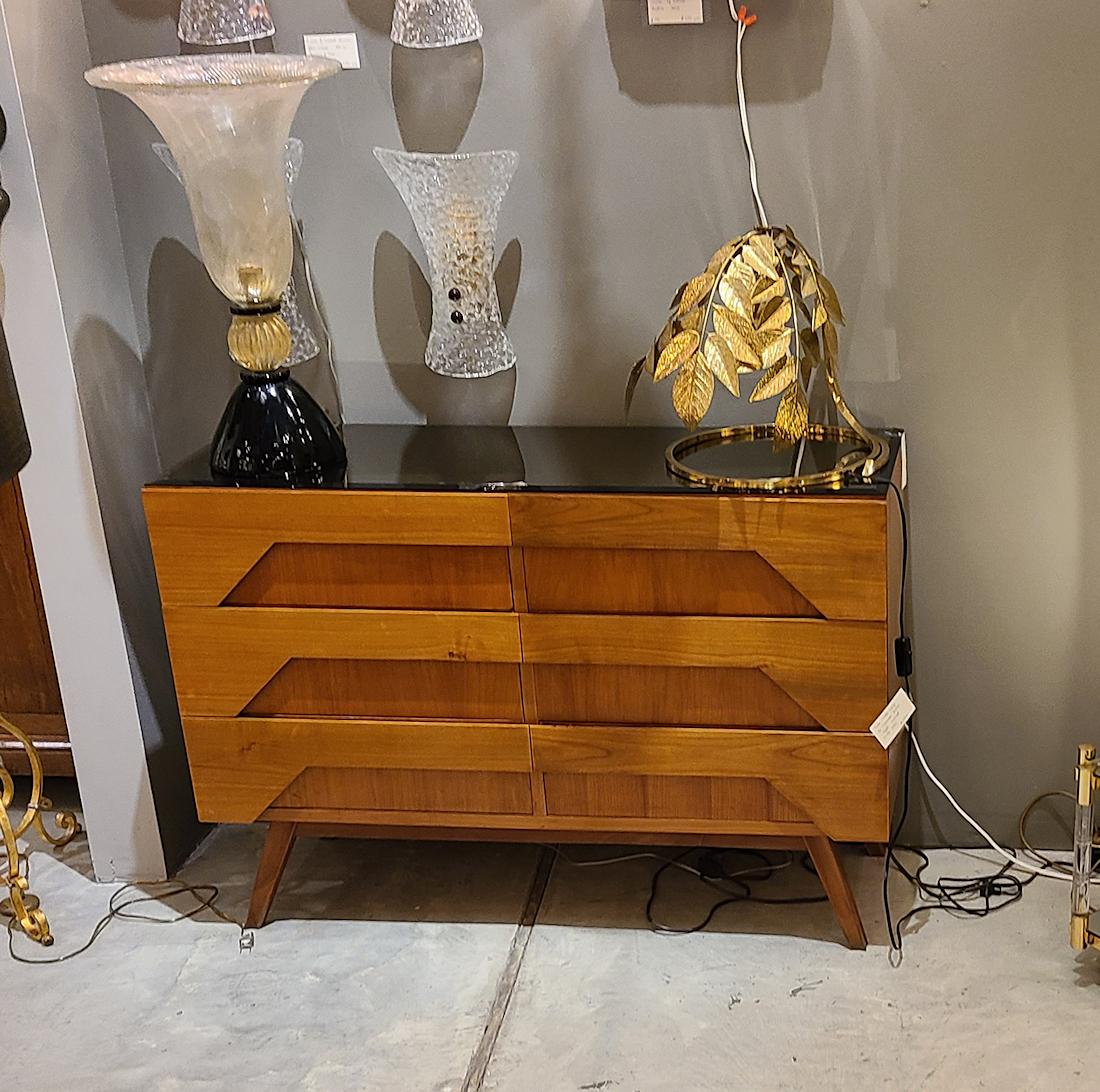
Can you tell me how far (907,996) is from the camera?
6.91 ft

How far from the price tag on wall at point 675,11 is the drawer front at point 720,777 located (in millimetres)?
1027

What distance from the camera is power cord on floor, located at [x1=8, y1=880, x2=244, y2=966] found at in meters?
2.38

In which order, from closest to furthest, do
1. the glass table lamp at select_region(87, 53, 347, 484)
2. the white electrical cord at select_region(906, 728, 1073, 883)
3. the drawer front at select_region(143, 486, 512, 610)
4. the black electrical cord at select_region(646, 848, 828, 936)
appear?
1. the glass table lamp at select_region(87, 53, 347, 484)
2. the drawer front at select_region(143, 486, 512, 610)
3. the black electrical cord at select_region(646, 848, 828, 936)
4. the white electrical cord at select_region(906, 728, 1073, 883)

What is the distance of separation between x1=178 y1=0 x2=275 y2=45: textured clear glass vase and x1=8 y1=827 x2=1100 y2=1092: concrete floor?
137cm

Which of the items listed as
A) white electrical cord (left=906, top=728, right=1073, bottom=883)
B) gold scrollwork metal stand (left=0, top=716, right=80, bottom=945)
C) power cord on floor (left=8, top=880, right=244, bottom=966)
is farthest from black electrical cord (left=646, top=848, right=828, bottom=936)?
gold scrollwork metal stand (left=0, top=716, right=80, bottom=945)

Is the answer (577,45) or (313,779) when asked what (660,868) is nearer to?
(313,779)

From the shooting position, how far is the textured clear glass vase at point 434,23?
6.98ft

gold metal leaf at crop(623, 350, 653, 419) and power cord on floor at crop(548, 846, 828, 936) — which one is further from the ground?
gold metal leaf at crop(623, 350, 653, 419)

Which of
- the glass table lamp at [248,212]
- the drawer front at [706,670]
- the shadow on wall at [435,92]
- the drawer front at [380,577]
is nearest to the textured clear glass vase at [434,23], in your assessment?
the shadow on wall at [435,92]

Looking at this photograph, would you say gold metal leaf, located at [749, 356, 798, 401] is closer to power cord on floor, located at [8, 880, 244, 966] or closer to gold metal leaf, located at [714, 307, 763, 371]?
gold metal leaf, located at [714, 307, 763, 371]

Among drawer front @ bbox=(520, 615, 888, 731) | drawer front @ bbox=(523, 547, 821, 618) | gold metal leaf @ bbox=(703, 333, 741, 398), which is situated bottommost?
drawer front @ bbox=(520, 615, 888, 731)

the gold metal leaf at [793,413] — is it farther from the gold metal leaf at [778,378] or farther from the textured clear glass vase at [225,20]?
the textured clear glass vase at [225,20]

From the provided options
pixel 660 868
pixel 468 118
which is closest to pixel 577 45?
pixel 468 118

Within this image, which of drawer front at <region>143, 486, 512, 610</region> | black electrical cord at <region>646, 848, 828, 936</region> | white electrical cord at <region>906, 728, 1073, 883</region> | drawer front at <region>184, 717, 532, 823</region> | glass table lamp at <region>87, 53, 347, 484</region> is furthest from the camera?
white electrical cord at <region>906, 728, 1073, 883</region>
